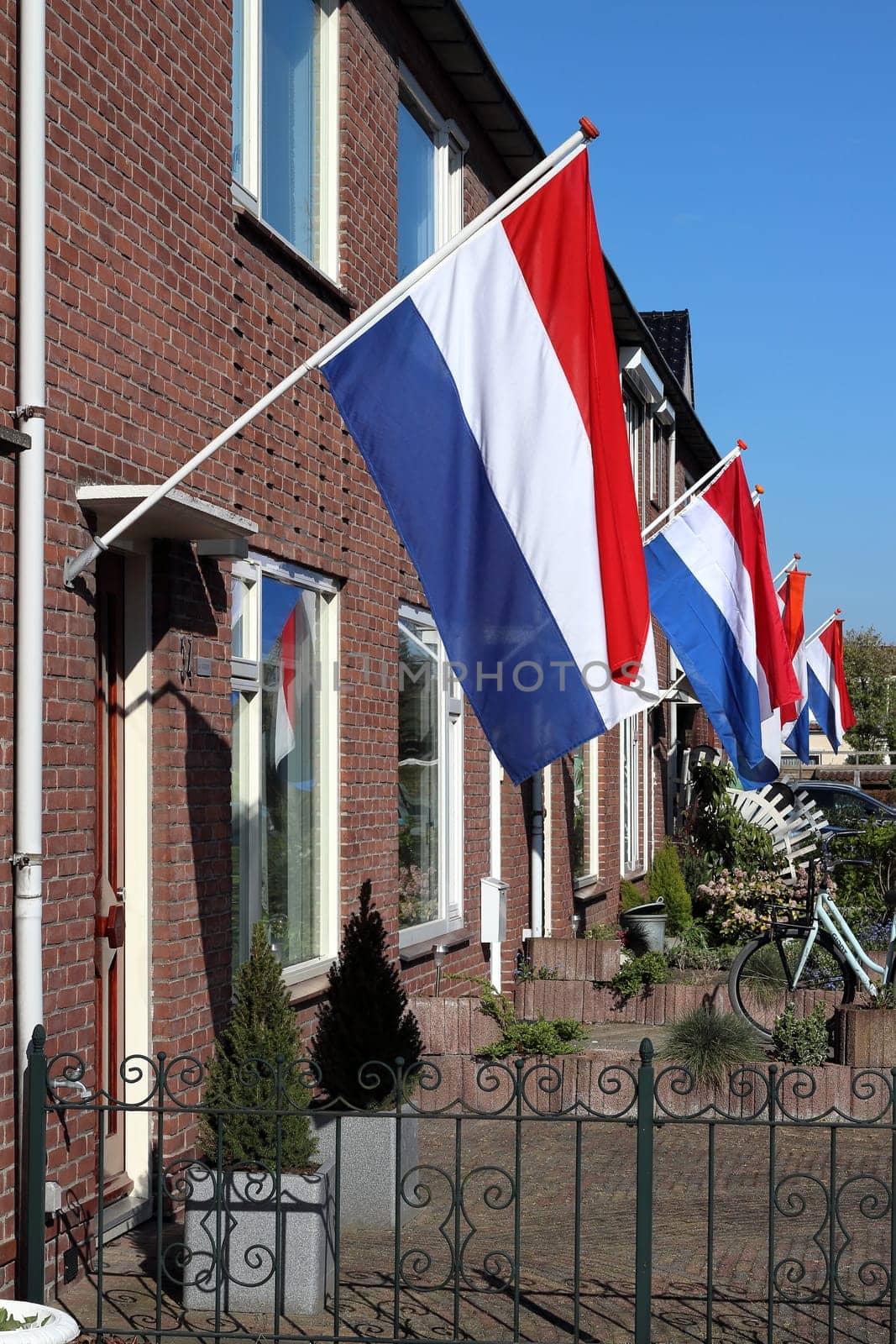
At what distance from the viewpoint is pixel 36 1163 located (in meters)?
5.18

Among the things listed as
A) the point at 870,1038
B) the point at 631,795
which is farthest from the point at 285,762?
the point at 631,795

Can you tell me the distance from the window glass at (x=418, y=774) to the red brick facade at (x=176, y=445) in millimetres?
552

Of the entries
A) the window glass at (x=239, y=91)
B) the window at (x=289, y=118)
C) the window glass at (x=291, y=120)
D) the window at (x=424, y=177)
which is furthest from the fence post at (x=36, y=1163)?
the window at (x=424, y=177)

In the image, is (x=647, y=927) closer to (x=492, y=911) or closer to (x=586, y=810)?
(x=586, y=810)

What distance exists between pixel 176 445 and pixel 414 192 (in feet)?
17.1

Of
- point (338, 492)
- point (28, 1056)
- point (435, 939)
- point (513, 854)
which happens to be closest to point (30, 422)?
point (28, 1056)

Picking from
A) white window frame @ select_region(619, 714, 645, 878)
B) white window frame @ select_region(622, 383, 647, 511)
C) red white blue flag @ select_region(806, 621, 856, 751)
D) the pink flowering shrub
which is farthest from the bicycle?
white window frame @ select_region(622, 383, 647, 511)

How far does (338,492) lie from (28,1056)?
4869 millimetres

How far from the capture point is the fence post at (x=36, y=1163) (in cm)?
513

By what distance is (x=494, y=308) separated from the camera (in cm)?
588

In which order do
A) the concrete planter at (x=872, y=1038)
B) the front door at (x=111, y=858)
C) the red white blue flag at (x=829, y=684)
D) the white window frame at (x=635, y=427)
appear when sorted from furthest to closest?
the red white blue flag at (x=829, y=684)
the white window frame at (x=635, y=427)
the concrete planter at (x=872, y=1038)
the front door at (x=111, y=858)

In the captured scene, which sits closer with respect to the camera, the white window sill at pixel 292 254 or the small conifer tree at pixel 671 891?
the white window sill at pixel 292 254

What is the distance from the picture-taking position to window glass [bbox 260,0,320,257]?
339 inches

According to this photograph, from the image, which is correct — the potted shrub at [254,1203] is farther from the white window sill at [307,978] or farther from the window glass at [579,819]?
the window glass at [579,819]
